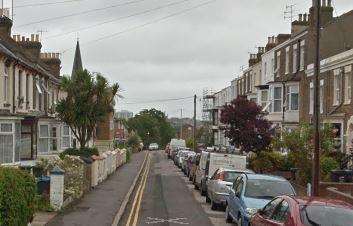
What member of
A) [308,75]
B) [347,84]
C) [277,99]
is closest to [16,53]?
[347,84]

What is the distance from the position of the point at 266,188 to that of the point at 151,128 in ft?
455

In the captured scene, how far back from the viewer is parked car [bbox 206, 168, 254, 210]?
22828 millimetres

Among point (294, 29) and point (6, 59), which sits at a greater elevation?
point (294, 29)

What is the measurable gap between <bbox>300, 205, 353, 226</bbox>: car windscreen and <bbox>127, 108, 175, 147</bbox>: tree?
144 meters

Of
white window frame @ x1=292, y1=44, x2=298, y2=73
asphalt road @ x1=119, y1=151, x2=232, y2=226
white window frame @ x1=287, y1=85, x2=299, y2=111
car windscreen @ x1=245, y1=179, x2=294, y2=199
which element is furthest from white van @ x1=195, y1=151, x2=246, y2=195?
white window frame @ x1=292, y1=44, x2=298, y2=73

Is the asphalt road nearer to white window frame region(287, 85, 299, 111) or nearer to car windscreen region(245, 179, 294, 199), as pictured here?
car windscreen region(245, 179, 294, 199)

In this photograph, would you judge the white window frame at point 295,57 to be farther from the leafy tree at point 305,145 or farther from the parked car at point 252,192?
the parked car at point 252,192

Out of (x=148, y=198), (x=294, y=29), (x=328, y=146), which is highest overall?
(x=294, y=29)

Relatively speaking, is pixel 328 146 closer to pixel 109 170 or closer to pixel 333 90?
pixel 333 90

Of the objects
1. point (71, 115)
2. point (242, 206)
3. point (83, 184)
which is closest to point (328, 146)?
point (83, 184)

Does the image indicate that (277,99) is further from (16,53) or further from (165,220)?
(165,220)

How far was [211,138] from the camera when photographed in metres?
96.8

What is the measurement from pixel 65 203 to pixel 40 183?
1016 millimetres

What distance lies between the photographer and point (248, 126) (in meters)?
39.0
